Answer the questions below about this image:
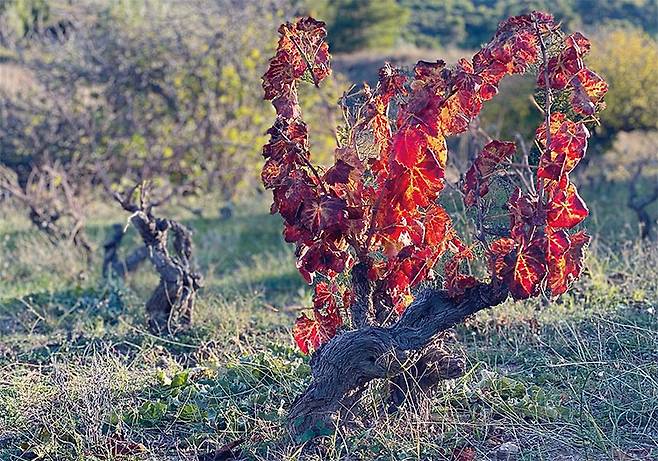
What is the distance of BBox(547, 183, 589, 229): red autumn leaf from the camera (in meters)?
2.86

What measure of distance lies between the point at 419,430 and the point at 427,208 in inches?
32.5

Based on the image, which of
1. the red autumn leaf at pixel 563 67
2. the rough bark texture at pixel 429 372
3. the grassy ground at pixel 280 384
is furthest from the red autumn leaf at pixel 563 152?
the grassy ground at pixel 280 384

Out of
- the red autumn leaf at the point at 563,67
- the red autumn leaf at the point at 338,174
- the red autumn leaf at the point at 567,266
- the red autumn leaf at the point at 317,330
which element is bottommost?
the red autumn leaf at the point at 317,330

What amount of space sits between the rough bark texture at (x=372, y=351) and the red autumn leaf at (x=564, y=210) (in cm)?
31

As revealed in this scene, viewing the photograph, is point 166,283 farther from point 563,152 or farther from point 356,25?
point 356,25

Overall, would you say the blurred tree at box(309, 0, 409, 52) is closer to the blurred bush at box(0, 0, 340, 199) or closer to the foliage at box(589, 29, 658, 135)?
the blurred bush at box(0, 0, 340, 199)

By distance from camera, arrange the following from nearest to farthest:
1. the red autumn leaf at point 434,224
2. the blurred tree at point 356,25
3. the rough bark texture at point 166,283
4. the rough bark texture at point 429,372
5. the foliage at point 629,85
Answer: the red autumn leaf at point 434,224
the rough bark texture at point 429,372
the rough bark texture at point 166,283
the foliage at point 629,85
the blurred tree at point 356,25

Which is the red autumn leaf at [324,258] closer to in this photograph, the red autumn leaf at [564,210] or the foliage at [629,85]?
the red autumn leaf at [564,210]

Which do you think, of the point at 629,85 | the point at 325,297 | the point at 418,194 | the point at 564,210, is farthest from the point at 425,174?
the point at 629,85

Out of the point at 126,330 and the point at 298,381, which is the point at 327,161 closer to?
the point at 126,330

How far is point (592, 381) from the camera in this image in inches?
144

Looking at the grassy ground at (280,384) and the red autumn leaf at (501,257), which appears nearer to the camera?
the red autumn leaf at (501,257)

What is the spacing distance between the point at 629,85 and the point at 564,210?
7762mm

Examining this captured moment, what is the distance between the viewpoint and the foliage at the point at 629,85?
9.96m
